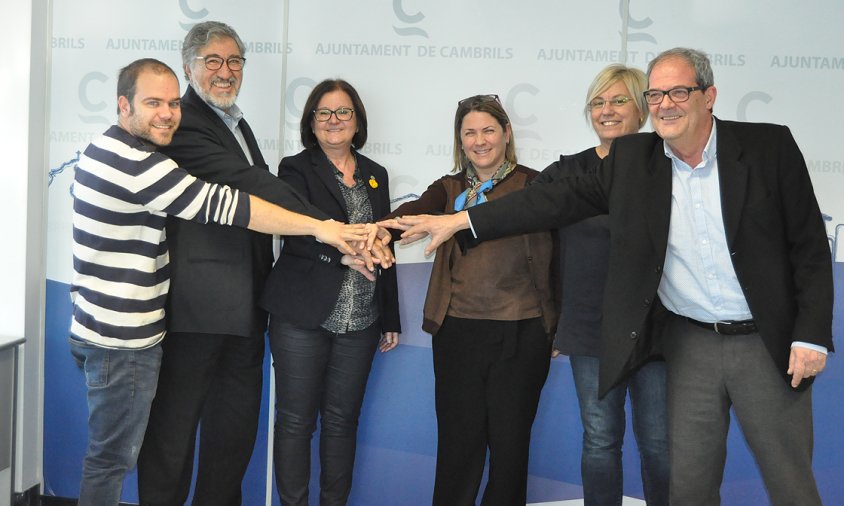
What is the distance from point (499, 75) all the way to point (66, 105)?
6.47ft

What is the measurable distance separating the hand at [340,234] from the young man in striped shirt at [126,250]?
0.28 metres

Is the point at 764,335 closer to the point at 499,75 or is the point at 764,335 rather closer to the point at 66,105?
the point at 499,75

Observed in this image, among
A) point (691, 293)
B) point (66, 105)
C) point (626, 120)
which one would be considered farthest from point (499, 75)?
point (66, 105)

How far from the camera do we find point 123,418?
A: 7.37ft

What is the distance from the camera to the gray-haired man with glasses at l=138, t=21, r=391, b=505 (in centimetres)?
242

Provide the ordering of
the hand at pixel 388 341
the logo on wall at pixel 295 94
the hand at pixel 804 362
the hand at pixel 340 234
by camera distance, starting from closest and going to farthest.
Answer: the hand at pixel 804 362 → the hand at pixel 340 234 → the hand at pixel 388 341 → the logo on wall at pixel 295 94

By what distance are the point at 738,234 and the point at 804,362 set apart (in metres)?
0.38

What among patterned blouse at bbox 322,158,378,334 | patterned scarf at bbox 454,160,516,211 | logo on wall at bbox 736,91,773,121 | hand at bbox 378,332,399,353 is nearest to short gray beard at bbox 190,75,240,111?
patterned blouse at bbox 322,158,378,334

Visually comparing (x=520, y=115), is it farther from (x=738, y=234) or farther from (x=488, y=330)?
(x=738, y=234)

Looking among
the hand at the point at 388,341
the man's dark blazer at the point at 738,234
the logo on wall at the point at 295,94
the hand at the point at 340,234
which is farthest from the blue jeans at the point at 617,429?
the logo on wall at the point at 295,94

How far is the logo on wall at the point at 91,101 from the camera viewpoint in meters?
3.29

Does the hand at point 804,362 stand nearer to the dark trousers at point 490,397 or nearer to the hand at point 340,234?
the dark trousers at point 490,397

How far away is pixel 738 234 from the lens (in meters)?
2.02

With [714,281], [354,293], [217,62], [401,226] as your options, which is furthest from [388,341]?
[714,281]
